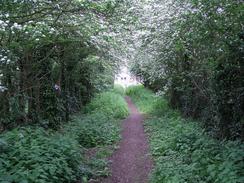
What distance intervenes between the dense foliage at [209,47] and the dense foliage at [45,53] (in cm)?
226

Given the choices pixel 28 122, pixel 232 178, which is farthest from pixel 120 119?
pixel 232 178

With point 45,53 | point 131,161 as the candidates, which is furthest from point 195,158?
point 45,53

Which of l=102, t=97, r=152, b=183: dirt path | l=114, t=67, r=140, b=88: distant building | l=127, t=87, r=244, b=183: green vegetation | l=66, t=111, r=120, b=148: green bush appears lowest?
l=102, t=97, r=152, b=183: dirt path

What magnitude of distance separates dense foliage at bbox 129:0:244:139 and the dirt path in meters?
2.71

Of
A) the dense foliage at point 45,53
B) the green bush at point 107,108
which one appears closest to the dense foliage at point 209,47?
the dense foliage at point 45,53

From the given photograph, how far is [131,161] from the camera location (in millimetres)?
10984

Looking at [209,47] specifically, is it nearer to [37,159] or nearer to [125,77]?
[37,159]

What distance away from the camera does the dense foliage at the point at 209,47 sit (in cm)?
847

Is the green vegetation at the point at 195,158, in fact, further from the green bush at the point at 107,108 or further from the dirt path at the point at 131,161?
the green bush at the point at 107,108

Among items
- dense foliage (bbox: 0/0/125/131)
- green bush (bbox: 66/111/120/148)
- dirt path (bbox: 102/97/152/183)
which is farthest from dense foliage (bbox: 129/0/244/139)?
green bush (bbox: 66/111/120/148)

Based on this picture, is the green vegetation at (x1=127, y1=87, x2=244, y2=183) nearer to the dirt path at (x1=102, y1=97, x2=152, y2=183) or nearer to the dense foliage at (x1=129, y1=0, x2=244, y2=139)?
the dirt path at (x1=102, y1=97, x2=152, y2=183)

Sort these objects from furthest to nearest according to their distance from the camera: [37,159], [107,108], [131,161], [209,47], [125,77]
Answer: [125,77]
[107,108]
[131,161]
[209,47]
[37,159]

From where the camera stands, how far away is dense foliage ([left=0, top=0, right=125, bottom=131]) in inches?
320

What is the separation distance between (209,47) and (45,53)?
7235 mm
